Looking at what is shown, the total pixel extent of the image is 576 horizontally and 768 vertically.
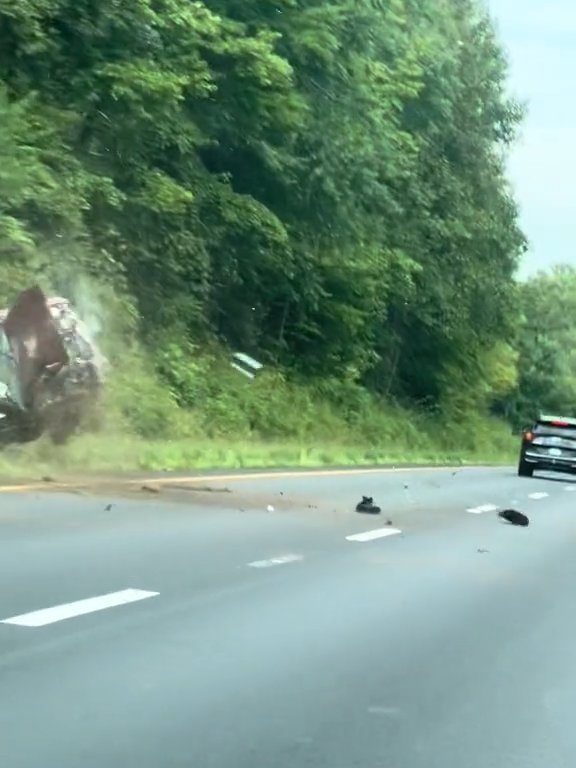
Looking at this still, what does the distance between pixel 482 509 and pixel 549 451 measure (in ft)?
50.0

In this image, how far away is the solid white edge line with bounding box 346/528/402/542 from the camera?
Result: 15.5 meters

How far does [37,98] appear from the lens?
28.4m

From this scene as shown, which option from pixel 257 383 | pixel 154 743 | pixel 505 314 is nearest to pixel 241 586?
pixel 154 743

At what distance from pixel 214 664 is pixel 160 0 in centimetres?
2380

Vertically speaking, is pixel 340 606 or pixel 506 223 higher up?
pixel 506 223

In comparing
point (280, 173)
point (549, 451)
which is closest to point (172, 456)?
point (280, 173)

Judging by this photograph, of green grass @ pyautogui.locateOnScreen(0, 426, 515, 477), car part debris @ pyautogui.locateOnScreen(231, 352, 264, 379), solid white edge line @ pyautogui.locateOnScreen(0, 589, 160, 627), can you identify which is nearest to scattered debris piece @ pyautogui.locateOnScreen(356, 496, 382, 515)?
green grass @ pyautogui.locateOnScreen(0, 426, 515, 477)

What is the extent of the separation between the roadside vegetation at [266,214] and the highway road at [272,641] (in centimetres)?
748

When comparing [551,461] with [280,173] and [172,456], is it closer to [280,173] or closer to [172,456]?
[280,173]

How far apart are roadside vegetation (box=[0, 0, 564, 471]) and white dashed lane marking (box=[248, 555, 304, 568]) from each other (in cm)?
827

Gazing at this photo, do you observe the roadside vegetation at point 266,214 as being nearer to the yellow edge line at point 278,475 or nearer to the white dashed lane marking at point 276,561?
the yellow edge line at point 278,475

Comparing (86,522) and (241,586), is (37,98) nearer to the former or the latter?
(86,522)

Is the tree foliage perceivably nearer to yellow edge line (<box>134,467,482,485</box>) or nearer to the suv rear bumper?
the suv rear bumper

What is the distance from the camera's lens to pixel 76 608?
31.8 ft
